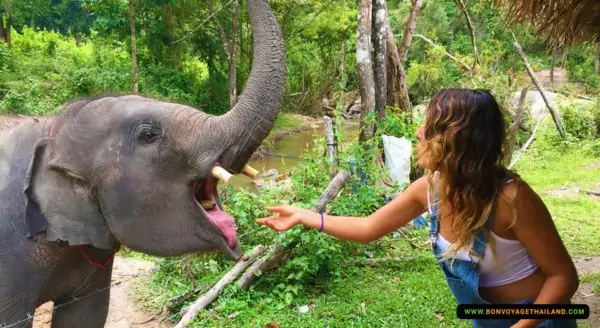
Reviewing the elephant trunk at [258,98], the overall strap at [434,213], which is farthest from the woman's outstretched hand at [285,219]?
the overall strap at [434,213]

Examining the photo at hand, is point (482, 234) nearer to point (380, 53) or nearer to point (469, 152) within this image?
point (469, 152)

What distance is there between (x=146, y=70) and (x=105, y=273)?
1320 centimetres

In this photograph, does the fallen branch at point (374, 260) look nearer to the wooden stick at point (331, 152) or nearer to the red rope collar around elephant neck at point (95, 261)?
the wooden stick at point (331, 152)

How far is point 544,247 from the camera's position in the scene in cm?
151

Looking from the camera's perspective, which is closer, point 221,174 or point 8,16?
point 221,174

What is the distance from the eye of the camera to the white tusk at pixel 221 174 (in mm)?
1634

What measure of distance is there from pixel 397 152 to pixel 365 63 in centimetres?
102

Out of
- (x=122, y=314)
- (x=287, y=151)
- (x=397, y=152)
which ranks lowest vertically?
(x=287, y=151)

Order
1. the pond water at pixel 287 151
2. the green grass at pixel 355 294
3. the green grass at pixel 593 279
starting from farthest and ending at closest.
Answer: the pond water at pixel 287 151, the green grass at pixel 593 279, the green grass at pixel 355 294

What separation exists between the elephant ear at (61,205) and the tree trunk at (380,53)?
3.97 metres

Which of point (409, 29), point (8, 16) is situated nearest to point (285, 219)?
point (409, 29)

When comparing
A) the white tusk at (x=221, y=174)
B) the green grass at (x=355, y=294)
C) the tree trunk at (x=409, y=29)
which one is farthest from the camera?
the tree trunk at (x=409, y=29)

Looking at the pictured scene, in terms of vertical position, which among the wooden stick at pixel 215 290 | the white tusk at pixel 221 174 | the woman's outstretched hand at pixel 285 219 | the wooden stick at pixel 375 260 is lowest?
the wooden stick at pixel 375 260

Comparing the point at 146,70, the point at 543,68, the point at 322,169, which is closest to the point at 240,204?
the point at 322,169
